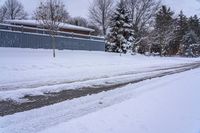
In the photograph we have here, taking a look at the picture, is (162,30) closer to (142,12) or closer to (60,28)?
(142,12)

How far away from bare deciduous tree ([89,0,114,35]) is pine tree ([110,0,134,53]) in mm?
12181

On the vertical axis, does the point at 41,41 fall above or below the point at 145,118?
above

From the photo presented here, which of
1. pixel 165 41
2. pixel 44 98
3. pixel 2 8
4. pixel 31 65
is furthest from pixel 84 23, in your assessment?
pixel 44 98

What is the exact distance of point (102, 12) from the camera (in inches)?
2298

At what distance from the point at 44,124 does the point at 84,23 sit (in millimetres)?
73072

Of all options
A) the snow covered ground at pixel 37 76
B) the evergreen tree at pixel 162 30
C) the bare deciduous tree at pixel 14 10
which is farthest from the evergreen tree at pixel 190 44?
the snow covered ground at pixel 37 76

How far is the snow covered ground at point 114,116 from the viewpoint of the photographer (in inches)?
239

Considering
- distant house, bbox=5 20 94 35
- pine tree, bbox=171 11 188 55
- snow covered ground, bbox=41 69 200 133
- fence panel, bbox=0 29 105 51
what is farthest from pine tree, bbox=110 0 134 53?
snow covered ground, bbox=41 69 200 133

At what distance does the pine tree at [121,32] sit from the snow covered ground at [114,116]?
116ft

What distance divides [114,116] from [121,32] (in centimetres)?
3871

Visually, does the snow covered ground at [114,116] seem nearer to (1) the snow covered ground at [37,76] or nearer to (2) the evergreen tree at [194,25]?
(1) the snow covered ground at [37,76]

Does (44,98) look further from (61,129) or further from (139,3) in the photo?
(139,3)

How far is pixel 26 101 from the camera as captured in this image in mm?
8828

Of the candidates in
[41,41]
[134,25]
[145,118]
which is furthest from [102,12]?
[145,118]
